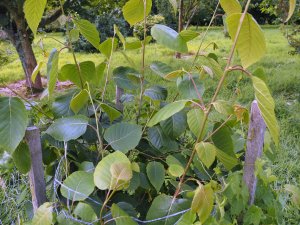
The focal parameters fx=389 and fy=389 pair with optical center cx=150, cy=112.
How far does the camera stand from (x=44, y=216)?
74 cm

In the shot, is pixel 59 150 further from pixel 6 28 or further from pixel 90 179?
pixel 6 28

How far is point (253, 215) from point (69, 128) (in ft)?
1.77

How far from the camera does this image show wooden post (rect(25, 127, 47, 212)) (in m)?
0.87

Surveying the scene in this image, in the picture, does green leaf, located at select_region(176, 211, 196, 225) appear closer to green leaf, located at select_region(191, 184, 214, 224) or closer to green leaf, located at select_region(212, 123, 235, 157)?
green leaf, located at select_region(191, 184, 214, 224)

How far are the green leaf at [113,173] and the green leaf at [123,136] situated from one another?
0.12 metres

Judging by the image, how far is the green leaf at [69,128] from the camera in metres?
0.85

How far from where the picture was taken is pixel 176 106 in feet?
2.35

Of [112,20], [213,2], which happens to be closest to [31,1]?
[213,2]

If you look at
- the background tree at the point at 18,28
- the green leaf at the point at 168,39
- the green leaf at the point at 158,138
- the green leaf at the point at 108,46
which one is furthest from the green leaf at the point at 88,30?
the background tree at the point at 18,28

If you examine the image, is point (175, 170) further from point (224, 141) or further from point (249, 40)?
point (249, 40)

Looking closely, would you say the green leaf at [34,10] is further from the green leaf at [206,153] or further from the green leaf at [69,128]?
the green leaf at [206,153]

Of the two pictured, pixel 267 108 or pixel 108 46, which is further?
pixel 108 46

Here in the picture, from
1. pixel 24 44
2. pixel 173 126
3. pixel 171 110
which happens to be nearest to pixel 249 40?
pixel 171 110

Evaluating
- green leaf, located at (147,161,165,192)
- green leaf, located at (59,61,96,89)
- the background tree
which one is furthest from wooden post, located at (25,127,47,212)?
the background tree
